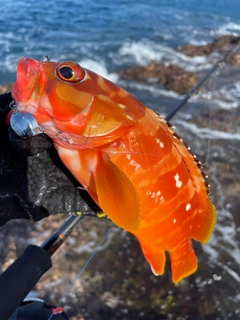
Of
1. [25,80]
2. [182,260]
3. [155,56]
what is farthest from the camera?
[155,56]

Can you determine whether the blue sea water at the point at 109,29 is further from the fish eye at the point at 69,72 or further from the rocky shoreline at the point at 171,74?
the fish eye at the point at 69,72

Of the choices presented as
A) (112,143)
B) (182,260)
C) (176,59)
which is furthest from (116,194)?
(176,59)

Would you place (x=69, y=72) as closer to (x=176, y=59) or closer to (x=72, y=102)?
(x=72, y=102)

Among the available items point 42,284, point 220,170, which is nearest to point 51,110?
point 42,284

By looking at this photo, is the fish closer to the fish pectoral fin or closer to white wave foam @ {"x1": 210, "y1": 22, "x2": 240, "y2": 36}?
the fish pectoral fin

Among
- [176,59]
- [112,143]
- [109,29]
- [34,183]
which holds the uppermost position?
[112,143]

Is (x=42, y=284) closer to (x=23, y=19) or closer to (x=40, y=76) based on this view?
(x=40, y=76)

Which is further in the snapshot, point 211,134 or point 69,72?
point 211,134
